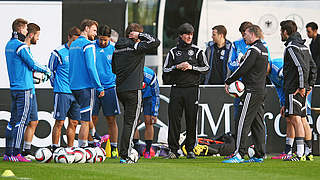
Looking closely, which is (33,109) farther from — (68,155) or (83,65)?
(68,155)

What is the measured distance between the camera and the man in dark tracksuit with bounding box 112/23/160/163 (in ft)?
32.0

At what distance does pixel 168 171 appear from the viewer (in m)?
8.38

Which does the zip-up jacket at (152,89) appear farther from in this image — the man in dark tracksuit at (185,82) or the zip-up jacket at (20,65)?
the zip-up jacket at (20,65)

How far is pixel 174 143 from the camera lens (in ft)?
37.2

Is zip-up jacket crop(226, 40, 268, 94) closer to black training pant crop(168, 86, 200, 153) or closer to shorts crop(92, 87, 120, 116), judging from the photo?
black training pant crop(168, 86, 200, 153)

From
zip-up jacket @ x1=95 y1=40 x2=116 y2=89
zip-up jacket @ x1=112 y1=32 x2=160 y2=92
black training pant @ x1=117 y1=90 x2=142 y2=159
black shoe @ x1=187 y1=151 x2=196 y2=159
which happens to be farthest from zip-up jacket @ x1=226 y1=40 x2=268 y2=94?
zip-up jacket @ x1=95 y1=40 x2=116 y2=89

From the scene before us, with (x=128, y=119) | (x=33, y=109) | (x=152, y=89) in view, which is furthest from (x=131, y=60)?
(x=152, y=89)

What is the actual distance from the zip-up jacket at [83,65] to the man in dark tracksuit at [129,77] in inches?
29.0

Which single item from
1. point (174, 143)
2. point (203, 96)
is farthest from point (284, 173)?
point (203, 96)

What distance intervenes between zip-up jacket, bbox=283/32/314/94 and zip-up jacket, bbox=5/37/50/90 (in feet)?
12.5

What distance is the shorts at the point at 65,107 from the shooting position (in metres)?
11.2

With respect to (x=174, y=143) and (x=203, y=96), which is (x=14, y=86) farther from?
(x=203, y=96)

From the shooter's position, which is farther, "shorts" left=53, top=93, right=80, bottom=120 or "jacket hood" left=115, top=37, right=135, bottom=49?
"shorts" left=53, top=93, right=80, bottom=120

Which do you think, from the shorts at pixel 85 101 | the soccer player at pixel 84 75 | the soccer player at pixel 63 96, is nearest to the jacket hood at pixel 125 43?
the soccer player at pixel 84 75
